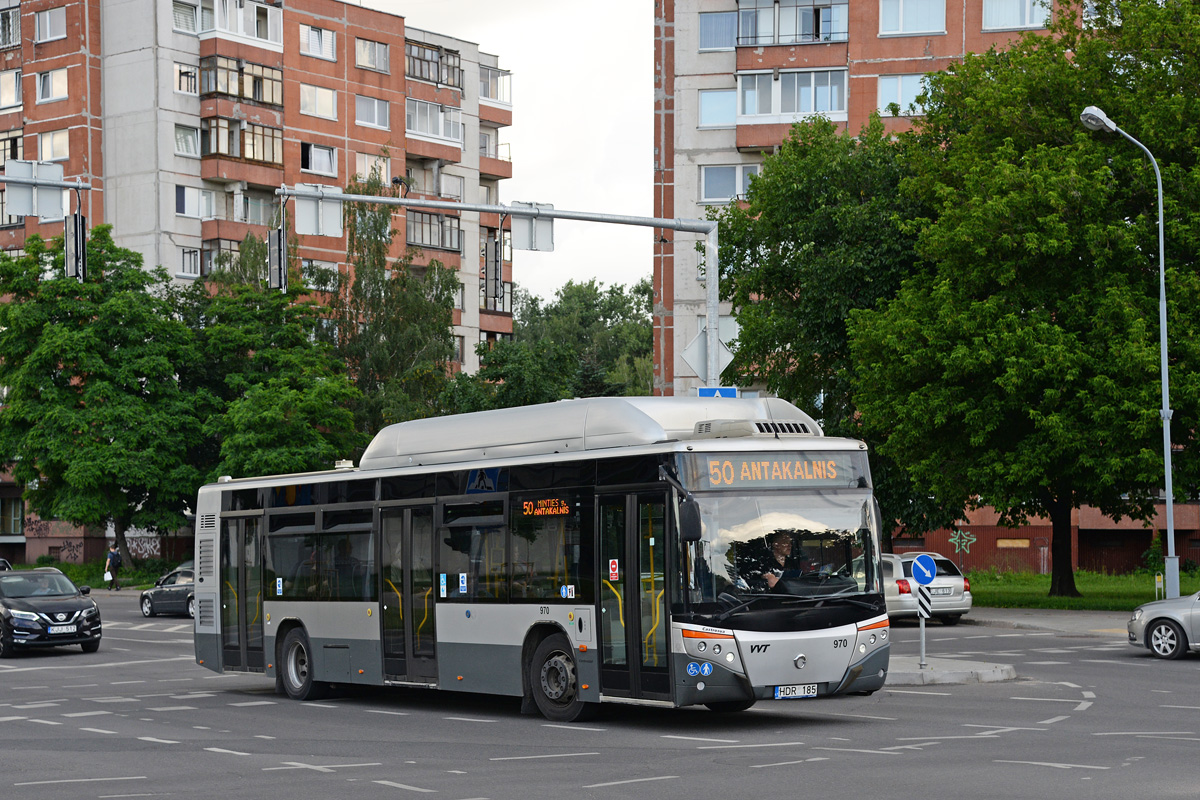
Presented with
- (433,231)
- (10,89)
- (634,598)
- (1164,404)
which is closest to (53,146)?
(10,89)

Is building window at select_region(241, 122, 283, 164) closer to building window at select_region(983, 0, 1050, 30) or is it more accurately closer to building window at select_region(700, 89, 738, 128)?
building window at select_region(700, 89, 738, 128)

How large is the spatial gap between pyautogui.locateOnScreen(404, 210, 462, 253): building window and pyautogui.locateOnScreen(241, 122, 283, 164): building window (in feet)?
27.4

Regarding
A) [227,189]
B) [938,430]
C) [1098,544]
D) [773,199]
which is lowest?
[1098,544]

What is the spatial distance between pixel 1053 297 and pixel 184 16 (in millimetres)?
45877

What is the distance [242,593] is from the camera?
20672mm

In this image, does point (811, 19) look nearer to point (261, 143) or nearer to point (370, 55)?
point (370, 55)

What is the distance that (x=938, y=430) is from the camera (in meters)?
36.7

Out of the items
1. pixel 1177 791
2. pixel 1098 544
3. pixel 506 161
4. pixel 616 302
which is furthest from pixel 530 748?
pixel 616 302

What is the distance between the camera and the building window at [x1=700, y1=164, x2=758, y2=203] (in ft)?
199

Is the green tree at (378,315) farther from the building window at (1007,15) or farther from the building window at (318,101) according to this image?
the building window at (1007,15)

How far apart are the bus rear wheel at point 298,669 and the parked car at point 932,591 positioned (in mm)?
15350

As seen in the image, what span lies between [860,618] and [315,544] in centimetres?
756

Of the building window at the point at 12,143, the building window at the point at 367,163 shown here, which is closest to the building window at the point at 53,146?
the building window at the point at 12,143

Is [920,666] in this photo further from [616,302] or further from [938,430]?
[616,302]
